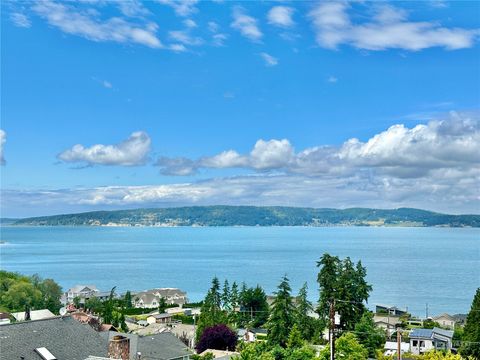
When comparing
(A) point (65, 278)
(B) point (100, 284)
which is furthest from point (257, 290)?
(A) point (65, 278)

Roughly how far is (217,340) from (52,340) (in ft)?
63.2

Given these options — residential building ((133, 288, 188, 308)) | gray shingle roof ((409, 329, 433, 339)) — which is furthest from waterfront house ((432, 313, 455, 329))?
residential building ((133, 288, 188, 308))

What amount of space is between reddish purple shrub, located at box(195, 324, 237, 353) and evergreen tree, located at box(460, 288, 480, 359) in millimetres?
17785

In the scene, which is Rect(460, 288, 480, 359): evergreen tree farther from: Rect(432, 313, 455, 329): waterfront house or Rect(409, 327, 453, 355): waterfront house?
Rect(432, 313, 455, 329): waterfront house

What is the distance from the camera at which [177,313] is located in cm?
7431

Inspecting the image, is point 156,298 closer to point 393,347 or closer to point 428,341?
point 393,347

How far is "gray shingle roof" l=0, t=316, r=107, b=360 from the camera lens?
24.0 m

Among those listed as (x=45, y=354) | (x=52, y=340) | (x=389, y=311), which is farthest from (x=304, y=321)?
(x=45, y=354)

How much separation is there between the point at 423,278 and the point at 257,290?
214 feet

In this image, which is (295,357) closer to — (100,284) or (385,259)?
(100,284)

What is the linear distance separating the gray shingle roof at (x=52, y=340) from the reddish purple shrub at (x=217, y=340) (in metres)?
16.0

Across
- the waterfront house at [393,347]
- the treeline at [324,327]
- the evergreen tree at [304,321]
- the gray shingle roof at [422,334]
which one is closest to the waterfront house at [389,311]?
the treeline at [324,327]

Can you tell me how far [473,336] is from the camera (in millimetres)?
42469

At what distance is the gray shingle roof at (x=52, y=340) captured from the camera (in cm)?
2400
